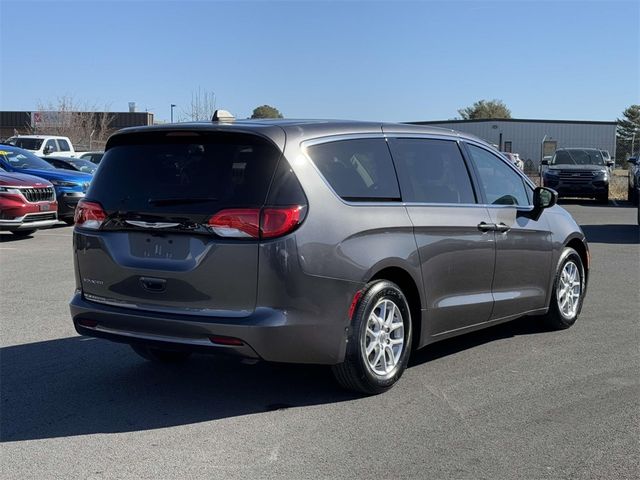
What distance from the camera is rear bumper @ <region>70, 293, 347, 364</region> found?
15.3ft

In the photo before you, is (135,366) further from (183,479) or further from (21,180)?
(21,180)

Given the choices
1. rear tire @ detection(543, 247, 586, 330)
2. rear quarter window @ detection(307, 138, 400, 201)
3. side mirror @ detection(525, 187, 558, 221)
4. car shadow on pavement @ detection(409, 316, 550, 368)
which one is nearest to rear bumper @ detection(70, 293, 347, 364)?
rear quarter window @ detection(307, 138, 400, 201)

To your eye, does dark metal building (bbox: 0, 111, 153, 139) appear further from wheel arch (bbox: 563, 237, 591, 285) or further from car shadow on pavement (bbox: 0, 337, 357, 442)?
car shadow on pavement (bbox: 0, 337, 357, 442)

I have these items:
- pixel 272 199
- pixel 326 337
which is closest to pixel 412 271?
pixel 326 337

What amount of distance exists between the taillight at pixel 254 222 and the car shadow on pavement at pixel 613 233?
38.9 feet

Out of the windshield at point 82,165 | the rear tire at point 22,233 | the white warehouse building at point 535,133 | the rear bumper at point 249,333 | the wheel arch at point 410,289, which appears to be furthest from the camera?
the white warehouse building at point 535,133

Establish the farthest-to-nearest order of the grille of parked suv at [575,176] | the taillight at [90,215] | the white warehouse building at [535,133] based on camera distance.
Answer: the white warehouse building at [535,133], the grille of parked suv at [575,176], the taillight at [90,215]

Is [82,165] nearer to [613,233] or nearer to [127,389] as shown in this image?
[613,233]

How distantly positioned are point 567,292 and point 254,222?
406 cm

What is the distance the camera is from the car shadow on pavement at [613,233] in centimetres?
1541

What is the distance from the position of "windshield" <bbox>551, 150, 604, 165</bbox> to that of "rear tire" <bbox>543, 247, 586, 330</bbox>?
20800 millimetres

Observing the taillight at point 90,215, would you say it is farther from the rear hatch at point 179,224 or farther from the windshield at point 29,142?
the windshield at point 29,142

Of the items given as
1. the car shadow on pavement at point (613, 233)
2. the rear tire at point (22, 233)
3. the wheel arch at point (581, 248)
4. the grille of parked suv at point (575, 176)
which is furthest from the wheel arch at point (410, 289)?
the grille of parked suv at point (575, 176)

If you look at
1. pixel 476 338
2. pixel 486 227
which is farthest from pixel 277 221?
pixel 476 338
